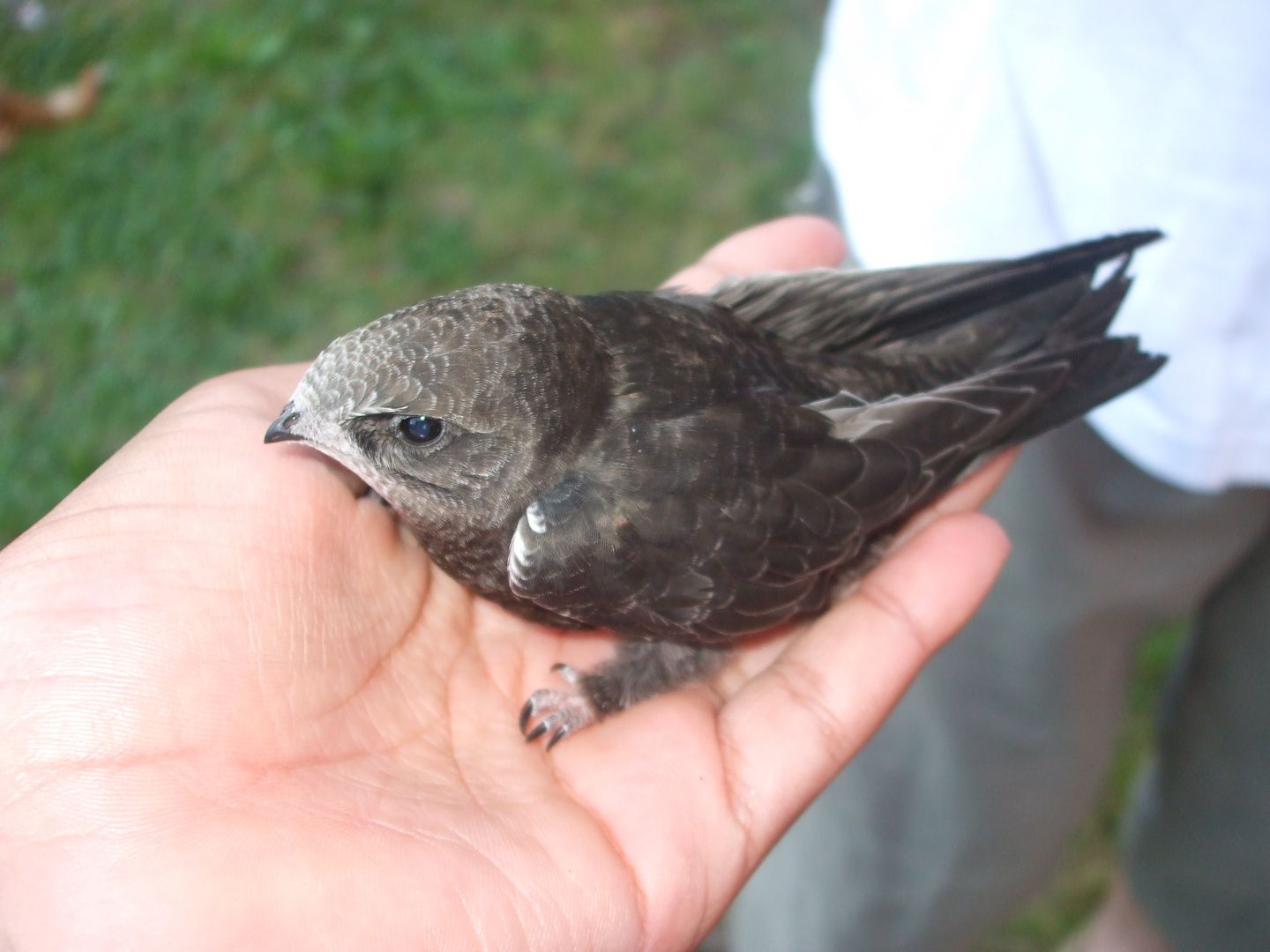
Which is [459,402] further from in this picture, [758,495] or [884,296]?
[884,296]

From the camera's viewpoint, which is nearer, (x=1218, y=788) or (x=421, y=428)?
(x=421, y=428)

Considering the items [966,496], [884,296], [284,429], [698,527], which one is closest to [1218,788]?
[966,496]

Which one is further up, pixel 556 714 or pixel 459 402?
pixel 459 402

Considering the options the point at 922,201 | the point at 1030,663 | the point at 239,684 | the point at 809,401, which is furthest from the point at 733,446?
the point at 1030,663

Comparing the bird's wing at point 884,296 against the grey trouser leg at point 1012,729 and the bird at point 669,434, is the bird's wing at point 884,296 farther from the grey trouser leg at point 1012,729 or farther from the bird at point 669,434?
the grey trouser leg at point 1012,729

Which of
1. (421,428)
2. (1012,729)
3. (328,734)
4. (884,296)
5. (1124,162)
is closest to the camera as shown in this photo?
(328,734)

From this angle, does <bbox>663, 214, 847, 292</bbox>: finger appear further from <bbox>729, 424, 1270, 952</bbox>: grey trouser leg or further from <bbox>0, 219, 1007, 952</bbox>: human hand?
<bbox>0, 219, 1007, 952</bbox>: human hand

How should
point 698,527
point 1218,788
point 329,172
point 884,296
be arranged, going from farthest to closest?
point 329,172 → point 1218,788 → point 884,296 → point 698,527
